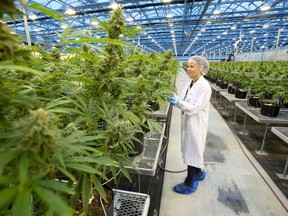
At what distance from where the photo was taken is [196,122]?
69.4 inches

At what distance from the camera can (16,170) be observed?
337 millimetres

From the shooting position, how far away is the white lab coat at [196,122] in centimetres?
170

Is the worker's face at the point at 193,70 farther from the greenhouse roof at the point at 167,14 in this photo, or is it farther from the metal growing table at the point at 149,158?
the metal growing table at the point at 149,158

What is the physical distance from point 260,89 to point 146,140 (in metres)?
2.13

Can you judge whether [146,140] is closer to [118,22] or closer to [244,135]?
[118,22]

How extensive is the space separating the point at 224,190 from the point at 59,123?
73.6 inches

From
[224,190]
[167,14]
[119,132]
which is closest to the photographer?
[119,132]

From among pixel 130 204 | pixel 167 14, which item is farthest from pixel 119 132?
pixel 167 14

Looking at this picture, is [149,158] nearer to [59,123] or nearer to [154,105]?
[154,105]

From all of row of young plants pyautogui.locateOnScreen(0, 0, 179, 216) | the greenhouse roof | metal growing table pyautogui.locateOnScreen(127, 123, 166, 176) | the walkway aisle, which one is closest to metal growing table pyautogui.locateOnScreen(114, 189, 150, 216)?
metal growing table pyautogui.locateOnScreen(127, 123, 166, 176)

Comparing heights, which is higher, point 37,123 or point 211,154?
point 37,123

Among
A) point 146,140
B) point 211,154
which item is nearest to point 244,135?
point 211,154

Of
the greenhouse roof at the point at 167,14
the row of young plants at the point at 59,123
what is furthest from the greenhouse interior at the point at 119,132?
the greenhouse roof at the point at 167,14

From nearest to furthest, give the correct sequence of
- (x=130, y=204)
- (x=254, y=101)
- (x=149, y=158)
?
(x=130, y=204), (x=149, y=158), (x=254, y=101)
